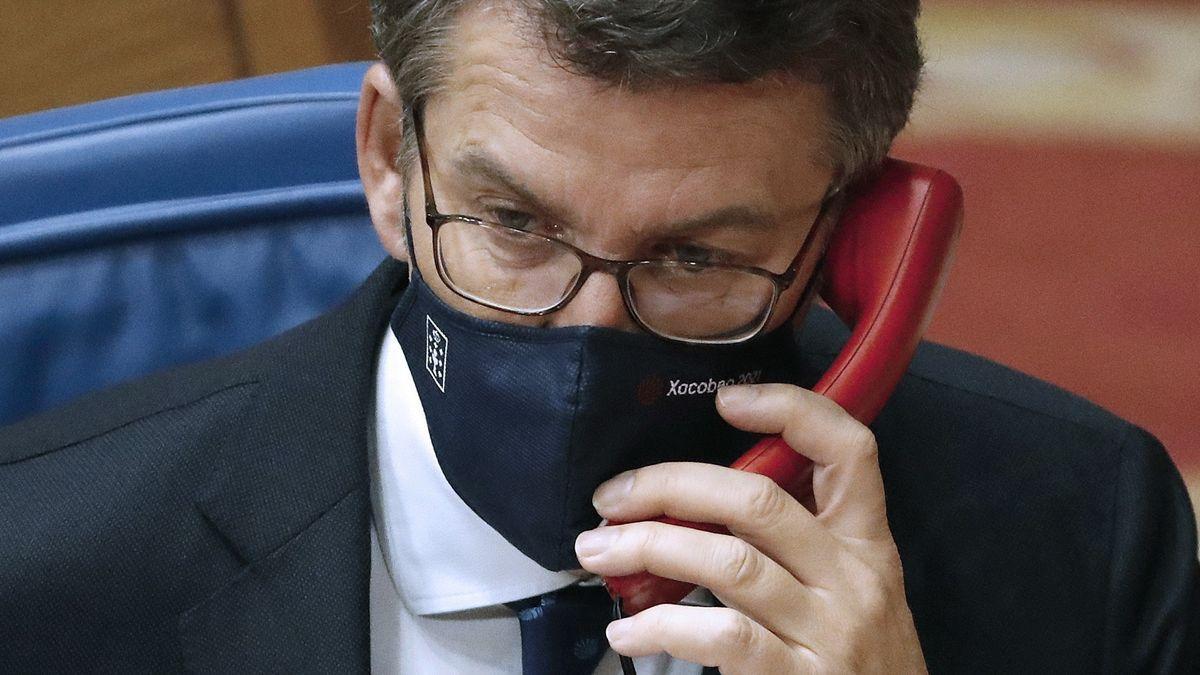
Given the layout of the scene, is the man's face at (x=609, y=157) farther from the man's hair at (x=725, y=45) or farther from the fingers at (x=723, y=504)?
the fingers at (x=723, y=504)

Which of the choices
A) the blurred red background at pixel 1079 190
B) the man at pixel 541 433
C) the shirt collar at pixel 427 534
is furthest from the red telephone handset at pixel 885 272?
the blurred red background at pixel 1079 190

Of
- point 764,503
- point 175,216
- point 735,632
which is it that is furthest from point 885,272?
point 175,216

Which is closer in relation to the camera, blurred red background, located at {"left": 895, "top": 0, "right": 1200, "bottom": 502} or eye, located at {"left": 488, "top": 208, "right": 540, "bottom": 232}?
eye, located at {"left": 488, "top": 208, "right": 540, "bottom": 232}

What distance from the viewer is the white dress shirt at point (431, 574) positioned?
1.43 metres

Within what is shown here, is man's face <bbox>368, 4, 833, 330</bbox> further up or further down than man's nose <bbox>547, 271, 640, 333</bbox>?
further up

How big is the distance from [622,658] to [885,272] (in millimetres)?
459

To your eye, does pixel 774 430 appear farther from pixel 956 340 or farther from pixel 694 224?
pixel 956 340

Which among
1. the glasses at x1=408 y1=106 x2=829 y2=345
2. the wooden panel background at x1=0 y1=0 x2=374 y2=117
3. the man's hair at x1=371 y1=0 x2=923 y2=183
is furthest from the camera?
the wooden panel background at x1=0 y1=0 x2=374 y2=117

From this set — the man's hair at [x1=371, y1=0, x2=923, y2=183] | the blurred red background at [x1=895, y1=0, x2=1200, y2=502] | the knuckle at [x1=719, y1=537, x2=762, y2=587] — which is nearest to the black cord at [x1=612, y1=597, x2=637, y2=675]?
the knuckle at [x1=719, y1=537, x2=762, y2=587]

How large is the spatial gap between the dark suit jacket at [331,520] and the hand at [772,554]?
266 mm

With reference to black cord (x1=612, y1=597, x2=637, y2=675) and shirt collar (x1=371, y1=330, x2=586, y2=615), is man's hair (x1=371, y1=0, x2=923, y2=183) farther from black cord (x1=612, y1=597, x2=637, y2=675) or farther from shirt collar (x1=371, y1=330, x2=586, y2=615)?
black cord (x1=612, y1=597, x2=637, y2=675)

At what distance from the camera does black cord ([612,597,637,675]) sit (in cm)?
133

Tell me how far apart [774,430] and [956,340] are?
2122 millimetres

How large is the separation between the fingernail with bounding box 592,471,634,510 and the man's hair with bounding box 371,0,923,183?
0.35m
